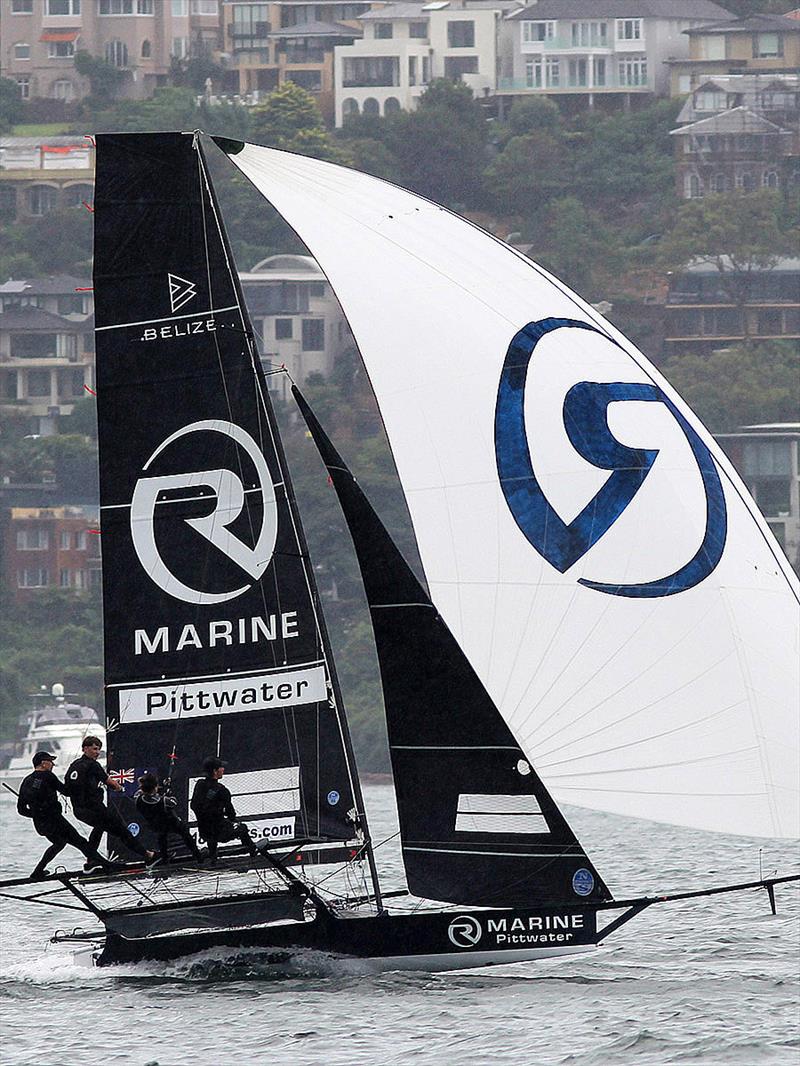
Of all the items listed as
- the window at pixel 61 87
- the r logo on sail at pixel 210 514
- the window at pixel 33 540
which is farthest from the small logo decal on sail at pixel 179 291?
the window at pixel 61 87

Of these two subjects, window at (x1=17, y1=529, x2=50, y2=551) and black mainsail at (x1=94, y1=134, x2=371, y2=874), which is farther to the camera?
window at (x1=17, y1=529, x2=50, y2=551)

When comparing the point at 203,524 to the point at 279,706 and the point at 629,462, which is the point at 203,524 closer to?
the point at 279,706

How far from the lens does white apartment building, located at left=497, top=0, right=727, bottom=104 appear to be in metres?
91.2

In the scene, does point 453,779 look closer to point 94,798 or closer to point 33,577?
point 94,798

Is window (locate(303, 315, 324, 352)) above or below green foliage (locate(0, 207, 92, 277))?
below

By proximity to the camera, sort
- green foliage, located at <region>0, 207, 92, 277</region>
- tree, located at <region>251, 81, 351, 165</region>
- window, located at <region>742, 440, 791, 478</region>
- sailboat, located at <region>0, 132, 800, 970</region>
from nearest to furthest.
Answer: sailboat, located at <region>0, 132, 800, 970</region>
window, located at <region>742, 440, 791, 478</region>
green foliage, located at <region>0, 207, 92, 277</region>
tree, located at <region>251, 81, 351, 165</region>

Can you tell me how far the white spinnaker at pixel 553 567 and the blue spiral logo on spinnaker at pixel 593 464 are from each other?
42 millimetres

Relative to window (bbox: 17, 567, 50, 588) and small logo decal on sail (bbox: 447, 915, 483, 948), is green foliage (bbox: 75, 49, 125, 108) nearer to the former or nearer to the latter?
window (bbox: 17, 567, 50, 588)

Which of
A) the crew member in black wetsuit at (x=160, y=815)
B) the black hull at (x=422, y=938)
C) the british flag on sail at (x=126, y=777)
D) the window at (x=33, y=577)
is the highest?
the british flag on sail at (x=126, y=777)

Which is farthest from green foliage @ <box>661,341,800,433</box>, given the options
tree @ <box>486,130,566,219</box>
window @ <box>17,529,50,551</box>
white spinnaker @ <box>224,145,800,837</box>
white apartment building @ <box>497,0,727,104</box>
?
white spinnaker @ <box>224,145,800,837</box>

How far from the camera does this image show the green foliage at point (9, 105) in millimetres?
92750

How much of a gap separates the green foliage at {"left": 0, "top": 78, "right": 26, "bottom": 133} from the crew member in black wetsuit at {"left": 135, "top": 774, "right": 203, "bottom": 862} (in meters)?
83.1

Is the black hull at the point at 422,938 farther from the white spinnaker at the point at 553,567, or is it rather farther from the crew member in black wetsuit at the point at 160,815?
the white spinnaker at the point at 553,567

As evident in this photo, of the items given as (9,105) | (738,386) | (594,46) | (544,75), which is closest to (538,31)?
(594,46)
